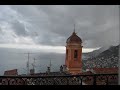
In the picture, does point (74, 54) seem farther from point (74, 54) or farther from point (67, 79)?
point (67, 79)

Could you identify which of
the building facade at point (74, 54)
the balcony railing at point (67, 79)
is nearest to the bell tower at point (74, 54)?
the building facade at point (74, 54)

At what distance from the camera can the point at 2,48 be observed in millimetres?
3203

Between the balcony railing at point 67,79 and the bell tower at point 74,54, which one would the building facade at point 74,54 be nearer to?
the bell tower at point 74,54

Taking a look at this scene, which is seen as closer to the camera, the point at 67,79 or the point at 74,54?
the point at 67,79

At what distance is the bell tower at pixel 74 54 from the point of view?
3.80 metres

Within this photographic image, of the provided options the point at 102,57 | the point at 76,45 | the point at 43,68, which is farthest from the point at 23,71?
the point at 102,57

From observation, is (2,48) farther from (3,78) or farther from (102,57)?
(102,57)

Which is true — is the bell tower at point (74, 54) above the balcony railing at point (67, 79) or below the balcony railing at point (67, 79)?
above

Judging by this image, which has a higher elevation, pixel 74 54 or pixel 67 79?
pixel 74 54

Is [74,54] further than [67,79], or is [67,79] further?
[74,54]

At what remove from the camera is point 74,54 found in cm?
430

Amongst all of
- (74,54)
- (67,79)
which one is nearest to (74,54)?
(74,54)

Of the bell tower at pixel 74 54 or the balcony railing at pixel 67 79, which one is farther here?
the bell tower at pixel 74 54
